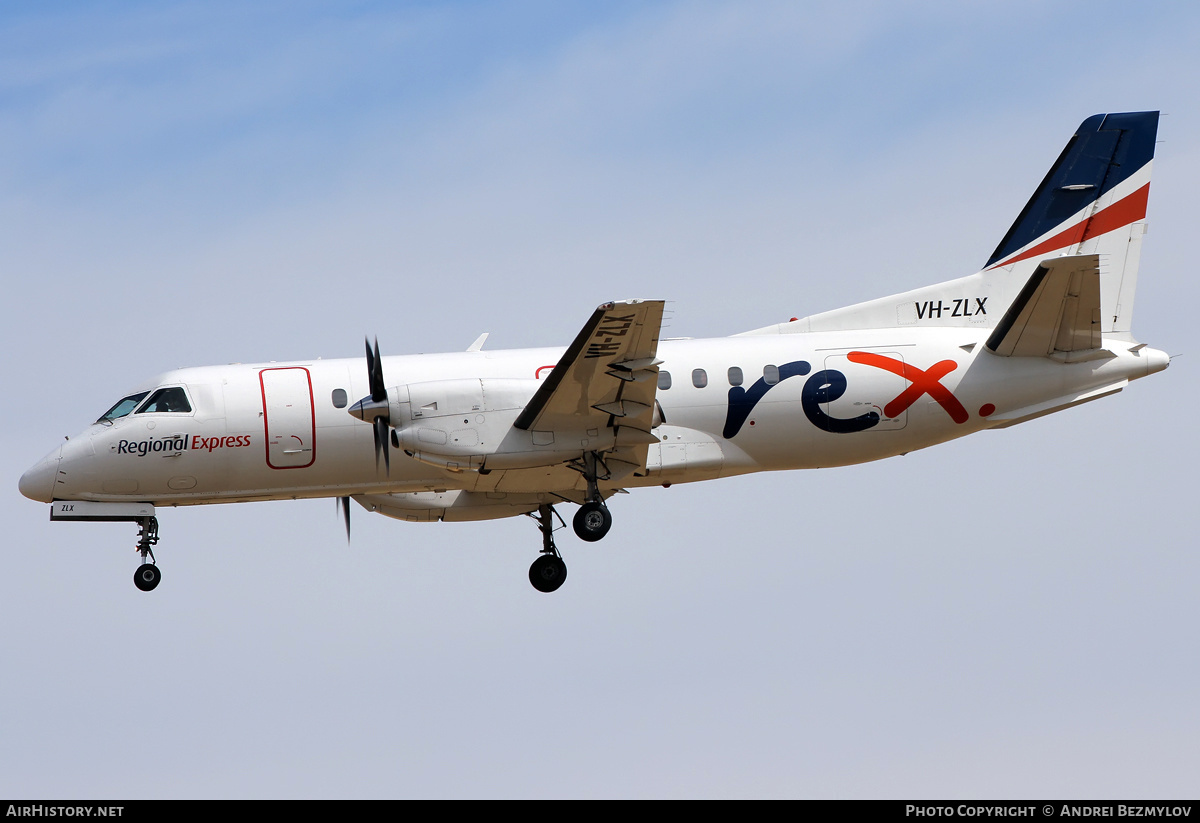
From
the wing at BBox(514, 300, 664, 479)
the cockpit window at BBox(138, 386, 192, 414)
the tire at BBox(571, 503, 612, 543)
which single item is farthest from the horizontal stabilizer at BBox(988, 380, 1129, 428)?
the cockpit window at BBox(138, 386, 192, 414)

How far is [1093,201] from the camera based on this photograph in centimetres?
2589

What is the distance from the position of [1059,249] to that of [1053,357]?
3.22 m

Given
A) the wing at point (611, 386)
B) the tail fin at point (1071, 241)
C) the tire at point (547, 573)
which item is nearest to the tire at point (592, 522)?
the wing at point (611, 386)

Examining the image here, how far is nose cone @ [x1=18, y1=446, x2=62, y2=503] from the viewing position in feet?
75.2

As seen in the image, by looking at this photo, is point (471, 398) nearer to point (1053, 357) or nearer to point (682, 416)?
point (682, 416)

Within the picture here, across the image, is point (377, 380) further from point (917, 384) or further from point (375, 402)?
point (917, 384)

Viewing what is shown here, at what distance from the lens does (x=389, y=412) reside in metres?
21.4

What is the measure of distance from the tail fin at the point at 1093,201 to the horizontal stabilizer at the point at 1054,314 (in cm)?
253

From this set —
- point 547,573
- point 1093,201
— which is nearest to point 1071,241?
point 1093,201

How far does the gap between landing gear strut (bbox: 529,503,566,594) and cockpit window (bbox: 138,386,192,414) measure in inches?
257

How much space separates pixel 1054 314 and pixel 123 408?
15.3 meters

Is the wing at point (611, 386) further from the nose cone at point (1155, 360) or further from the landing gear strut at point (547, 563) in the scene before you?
the nose cone at point (1155, 360)

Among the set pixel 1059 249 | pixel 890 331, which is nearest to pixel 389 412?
pixel 890 331

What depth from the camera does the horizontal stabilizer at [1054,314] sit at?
22.5 metres
